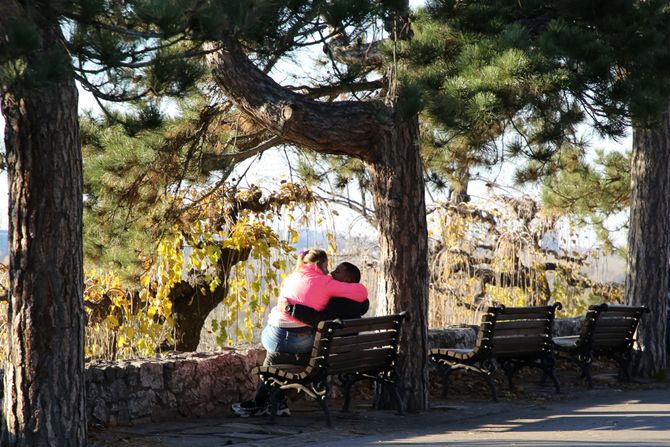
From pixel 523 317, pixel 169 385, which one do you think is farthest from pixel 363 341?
pixel 523 317

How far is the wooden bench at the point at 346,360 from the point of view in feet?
27.8

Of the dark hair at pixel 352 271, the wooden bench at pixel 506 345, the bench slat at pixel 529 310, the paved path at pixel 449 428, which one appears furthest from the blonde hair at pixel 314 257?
the bench slat at pixel 529 310

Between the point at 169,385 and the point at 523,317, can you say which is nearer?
the point at 169,385

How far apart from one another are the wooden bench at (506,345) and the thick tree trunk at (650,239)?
1.80 metres

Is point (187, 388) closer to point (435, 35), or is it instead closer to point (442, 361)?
point (442, 361)

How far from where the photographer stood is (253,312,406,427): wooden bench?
334 inches

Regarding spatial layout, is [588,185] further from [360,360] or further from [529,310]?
[360,360]

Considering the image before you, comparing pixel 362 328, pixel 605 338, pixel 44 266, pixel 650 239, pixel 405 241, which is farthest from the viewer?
pixel 650 239

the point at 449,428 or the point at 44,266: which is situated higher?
the point at 44,266

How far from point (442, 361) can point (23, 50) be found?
5738mm

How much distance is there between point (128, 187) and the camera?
37.3ft

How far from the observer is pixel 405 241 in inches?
365

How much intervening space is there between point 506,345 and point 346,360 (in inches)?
81.4

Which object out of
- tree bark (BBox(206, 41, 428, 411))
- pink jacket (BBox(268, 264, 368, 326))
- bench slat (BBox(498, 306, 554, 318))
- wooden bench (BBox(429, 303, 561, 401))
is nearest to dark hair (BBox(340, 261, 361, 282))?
pink jacket (BBox(268, 264, 368, 326))
